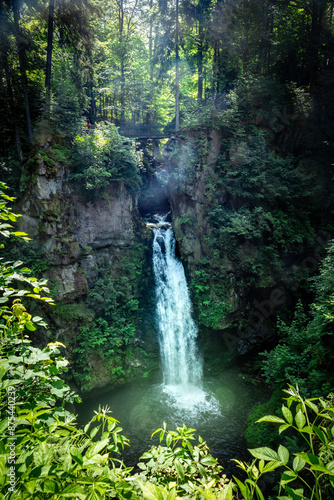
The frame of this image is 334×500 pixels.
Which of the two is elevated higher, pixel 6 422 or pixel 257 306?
pixel 6 422

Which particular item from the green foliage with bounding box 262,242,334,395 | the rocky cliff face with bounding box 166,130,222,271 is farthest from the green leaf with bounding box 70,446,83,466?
the rocky cliff face with bounding box 166,130,222,271

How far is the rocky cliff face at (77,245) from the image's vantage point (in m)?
9.56

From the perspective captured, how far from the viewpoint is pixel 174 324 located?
1188 cm

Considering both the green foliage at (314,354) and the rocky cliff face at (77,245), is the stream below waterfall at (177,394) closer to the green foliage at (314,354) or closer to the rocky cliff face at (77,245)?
the rocky cliff face at (77,245)

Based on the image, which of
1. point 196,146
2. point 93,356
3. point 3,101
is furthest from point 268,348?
point 3,101

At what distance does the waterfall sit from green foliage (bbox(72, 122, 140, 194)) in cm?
409

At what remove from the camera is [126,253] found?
40.7 ft

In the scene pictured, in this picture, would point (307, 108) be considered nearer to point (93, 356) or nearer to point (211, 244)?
point (211, 244)

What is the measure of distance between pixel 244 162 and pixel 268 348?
9216 millimetres

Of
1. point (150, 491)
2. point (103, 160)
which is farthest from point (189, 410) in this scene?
point (103, 160)

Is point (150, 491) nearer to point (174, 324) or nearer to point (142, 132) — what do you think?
point (174, 324)

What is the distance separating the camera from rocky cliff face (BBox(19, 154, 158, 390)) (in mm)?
9562

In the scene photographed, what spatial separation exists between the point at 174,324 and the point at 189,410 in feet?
12.2

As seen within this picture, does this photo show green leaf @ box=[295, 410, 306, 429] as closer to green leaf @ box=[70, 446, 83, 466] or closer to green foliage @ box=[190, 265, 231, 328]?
green leaf @ box=[70, 446, 83, 466]
